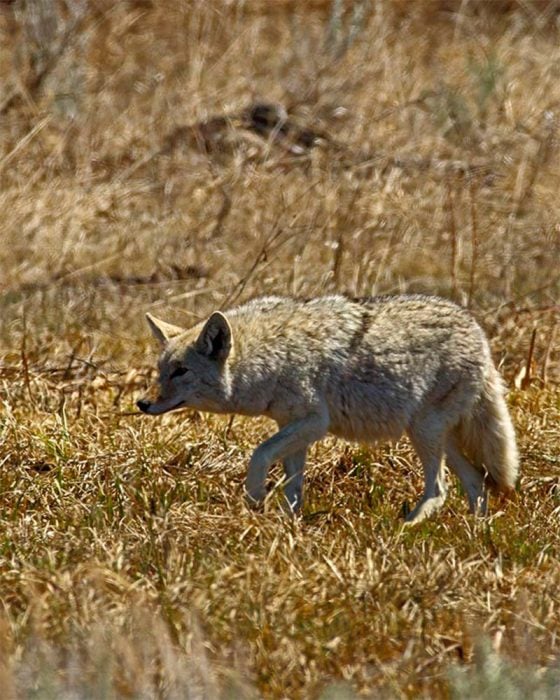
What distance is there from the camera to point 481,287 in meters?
10.2

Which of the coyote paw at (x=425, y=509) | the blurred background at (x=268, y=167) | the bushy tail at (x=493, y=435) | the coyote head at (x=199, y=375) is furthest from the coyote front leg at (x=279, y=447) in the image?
the blurred background at (x=268, y=167)

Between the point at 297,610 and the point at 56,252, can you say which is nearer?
the point at 297,610

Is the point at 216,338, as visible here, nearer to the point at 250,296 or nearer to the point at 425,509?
the point at 425,509

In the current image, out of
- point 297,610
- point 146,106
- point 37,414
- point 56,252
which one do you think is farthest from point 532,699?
point 146,106

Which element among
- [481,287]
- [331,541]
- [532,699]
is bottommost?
[481,287]

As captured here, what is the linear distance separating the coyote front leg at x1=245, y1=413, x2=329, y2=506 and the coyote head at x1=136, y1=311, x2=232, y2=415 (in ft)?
0.96

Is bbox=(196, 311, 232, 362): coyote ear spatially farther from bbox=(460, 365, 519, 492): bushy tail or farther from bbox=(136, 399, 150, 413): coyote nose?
bbox=(460, 365, 519, 492): bushy tail

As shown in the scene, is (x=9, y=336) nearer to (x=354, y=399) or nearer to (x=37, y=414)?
(x=37, y=414)

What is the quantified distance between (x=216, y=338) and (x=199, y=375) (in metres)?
0.18

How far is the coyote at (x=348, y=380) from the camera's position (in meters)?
6.50

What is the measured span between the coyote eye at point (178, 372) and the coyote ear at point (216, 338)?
0.35ft

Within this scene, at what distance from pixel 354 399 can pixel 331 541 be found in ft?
2.66

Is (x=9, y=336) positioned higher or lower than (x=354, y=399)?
lower

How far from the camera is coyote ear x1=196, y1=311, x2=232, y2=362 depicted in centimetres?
644
